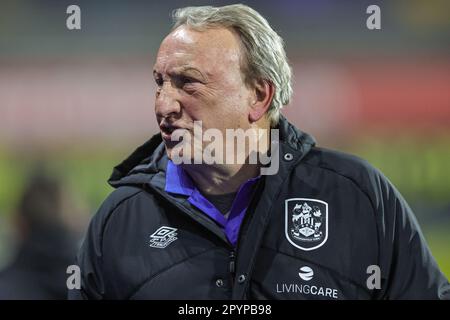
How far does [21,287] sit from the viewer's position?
5.75ft

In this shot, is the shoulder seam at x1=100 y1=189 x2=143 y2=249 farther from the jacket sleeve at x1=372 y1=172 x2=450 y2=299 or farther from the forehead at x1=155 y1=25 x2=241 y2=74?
the jacket sleeve at x1=372 y1=172 x2=450 y2=299

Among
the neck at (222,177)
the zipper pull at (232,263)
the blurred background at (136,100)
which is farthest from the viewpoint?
the blurred background at (136,100)

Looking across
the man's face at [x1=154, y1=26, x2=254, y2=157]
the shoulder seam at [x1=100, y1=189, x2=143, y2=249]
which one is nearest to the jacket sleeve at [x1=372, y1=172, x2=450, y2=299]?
the man's face at [x1=154, y1=26, x2=254, y2=157]

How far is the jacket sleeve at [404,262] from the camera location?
1.41m

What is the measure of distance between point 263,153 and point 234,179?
9 cm

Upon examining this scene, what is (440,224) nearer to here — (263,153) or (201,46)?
(263,153)

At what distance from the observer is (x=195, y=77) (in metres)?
1.42

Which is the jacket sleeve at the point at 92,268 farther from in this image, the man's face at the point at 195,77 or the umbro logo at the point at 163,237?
the man's face at the point at 195,77

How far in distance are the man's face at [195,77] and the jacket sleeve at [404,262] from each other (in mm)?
403

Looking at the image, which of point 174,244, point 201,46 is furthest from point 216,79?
point 174,244

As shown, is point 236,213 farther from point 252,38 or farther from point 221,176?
point 252,38

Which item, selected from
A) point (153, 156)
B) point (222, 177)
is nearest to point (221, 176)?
point (222, 177)

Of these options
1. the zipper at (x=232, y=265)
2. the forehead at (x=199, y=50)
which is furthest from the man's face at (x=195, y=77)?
the zipper at (x=232, y=265)

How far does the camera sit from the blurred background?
5.94 feet
